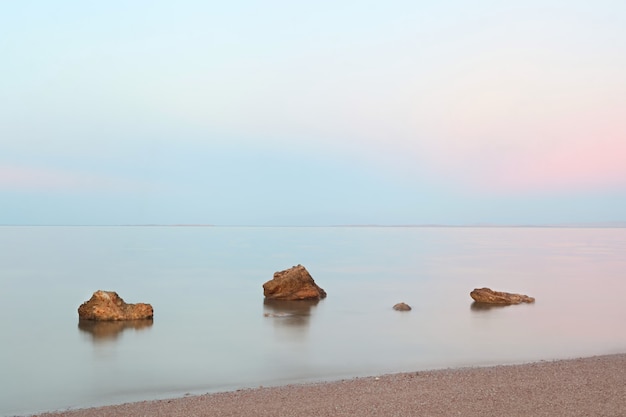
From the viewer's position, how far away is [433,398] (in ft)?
32.6

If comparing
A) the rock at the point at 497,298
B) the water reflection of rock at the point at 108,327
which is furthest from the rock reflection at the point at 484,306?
the water reflection of rock at the point at 108,327

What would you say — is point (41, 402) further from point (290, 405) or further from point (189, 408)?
point (290, 405)

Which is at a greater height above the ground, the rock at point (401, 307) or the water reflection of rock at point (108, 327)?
the water reflection of rock at point (108, 327)

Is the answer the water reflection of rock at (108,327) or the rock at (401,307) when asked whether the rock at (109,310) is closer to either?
the water reflection of rock at (108,327)

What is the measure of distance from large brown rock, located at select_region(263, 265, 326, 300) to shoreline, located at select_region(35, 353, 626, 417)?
1594 cm

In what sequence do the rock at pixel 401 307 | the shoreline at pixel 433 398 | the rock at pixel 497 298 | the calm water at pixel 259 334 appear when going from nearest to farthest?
1. the shoreline at pixel 433 398
2. the calm water at pixel 259 334
3. the rock at pixel 401 307
4. the rock at pixel 497 298

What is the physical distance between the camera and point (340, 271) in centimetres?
4450

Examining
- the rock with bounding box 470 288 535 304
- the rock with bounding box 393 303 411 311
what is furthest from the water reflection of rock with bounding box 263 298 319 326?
the rock with bounding box 470 288 535 304

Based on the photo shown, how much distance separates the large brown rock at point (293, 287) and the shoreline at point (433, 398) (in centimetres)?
1594

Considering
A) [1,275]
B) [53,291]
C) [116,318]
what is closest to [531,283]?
[116,318]

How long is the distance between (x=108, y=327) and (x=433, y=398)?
1381 cm

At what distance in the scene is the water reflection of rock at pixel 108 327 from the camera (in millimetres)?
19080

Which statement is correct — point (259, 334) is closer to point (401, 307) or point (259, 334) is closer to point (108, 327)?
point (108, 327)

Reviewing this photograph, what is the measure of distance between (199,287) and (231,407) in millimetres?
25558
